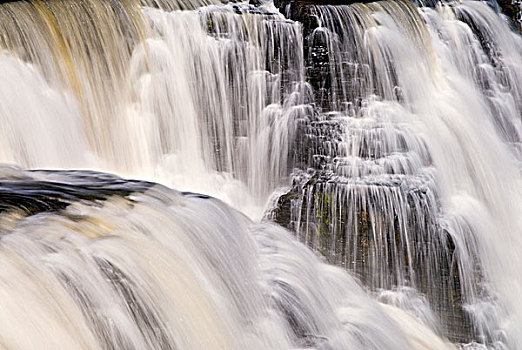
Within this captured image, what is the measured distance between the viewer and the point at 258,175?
8.20 meters

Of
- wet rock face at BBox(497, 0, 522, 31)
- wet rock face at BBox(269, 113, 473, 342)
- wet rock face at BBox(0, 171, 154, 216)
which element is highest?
wet rock face at BBox(0, 171, 154, 216)

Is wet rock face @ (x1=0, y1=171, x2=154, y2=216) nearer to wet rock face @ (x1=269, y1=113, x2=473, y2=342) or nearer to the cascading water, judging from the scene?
the cascading water

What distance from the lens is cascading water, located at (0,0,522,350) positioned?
5.01 m

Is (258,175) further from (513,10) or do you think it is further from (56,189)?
(513,10)

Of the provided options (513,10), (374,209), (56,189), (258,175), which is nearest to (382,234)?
(374,209)

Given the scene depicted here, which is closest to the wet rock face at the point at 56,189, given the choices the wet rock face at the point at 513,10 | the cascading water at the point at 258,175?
the cascading water at the point at 258,175

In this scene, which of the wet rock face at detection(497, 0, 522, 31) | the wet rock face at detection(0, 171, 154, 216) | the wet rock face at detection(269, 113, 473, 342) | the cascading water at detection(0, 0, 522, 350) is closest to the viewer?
the cascading water at detection(0, 0, 522, 350)

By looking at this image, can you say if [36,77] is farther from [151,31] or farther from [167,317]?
[167,317]

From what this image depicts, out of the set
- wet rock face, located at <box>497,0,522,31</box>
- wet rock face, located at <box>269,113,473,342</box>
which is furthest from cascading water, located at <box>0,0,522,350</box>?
wet rock face, located at <box>497,0,522,31</box>

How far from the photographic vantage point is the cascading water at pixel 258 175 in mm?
5008

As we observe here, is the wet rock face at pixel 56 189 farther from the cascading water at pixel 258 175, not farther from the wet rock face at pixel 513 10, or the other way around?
the wet rock face at pixel 513 10

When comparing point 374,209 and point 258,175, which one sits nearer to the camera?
point 374,209

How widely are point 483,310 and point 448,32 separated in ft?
13.3

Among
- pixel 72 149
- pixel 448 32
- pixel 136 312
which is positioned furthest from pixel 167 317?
pixel 448 32
